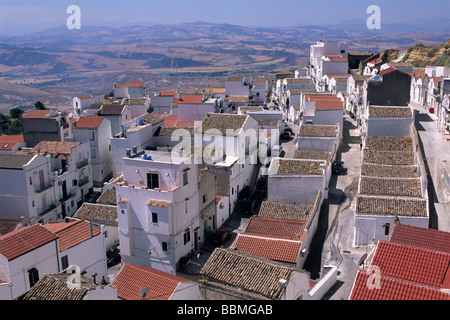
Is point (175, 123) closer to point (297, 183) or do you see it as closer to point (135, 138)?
point (135, 138)

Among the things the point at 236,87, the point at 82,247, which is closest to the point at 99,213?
the point at 82,247

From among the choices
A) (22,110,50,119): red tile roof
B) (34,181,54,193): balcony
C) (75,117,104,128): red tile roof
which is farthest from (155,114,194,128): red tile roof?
(34,181,54,193): balcony

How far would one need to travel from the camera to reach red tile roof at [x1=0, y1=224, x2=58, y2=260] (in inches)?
555

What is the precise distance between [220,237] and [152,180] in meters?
4.32

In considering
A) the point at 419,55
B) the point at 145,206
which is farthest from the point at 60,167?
the point at 419,55

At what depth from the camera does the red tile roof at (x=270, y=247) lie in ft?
51.1

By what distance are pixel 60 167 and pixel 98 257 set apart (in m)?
11.8

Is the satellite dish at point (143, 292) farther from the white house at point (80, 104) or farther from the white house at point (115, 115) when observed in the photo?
the white house at point (80, 104)

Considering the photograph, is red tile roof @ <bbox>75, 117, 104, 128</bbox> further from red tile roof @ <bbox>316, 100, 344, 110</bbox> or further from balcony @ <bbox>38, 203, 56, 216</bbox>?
red tile roof @ <bbox>316, 100, 344, 110</bbox>

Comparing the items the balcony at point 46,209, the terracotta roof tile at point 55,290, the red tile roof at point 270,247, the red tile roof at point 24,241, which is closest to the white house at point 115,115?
the balcony at point 46,209

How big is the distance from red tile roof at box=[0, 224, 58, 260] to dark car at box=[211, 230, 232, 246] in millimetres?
7331

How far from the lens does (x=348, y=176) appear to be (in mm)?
25344

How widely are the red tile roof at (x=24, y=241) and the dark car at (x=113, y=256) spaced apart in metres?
5.15
